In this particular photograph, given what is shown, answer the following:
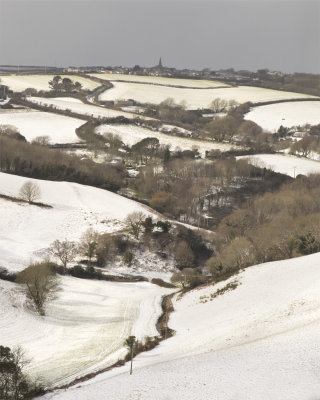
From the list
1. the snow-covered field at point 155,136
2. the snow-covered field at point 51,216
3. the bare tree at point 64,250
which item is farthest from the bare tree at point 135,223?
the snow-covered field at point 155,136

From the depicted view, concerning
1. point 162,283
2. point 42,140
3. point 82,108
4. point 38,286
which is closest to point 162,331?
point 38,286

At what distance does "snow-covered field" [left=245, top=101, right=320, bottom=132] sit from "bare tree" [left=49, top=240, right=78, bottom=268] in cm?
11097

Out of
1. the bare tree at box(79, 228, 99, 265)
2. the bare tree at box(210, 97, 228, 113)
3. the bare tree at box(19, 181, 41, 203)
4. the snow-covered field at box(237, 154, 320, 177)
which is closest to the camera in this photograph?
the bare tree at box(79, 228, 99, 265)

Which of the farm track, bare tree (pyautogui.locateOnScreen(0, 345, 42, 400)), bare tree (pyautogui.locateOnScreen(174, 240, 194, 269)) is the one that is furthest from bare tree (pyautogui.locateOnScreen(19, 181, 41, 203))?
bare tree (pyautogui.locateOnScreen(0, 345, 42, 400))

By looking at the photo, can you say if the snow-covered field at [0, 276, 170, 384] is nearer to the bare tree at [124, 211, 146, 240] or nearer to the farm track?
the farm track

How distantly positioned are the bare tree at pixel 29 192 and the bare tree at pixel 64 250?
15.6 m

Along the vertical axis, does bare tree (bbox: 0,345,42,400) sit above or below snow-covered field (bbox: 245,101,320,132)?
below

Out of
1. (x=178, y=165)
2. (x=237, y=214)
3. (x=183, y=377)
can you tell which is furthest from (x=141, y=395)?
(x=178, y=165)

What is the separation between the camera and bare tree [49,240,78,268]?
5224cm

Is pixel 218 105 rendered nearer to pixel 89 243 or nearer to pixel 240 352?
pixel 89 243

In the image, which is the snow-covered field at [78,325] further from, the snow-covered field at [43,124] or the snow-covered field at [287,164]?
the snow-covered field at [43,124]

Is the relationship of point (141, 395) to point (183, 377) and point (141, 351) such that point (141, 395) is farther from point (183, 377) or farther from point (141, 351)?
point (141, 351)

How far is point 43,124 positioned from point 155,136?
36149 mm

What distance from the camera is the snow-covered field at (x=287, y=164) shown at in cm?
9494
